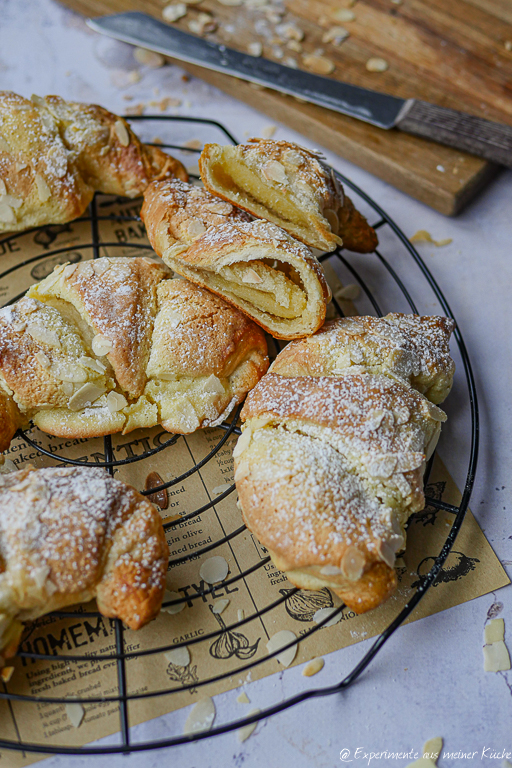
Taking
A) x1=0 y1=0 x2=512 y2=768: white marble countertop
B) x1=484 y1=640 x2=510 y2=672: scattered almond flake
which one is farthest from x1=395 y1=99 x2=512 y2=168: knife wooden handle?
x1=484 y1=640 x2=510 y2=672: scattered almond flake

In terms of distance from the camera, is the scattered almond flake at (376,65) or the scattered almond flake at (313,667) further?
the scattered almond flake at (376,65)

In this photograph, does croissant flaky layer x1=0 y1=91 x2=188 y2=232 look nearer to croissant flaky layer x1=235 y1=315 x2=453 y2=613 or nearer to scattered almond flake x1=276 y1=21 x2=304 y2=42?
croissant flaky layer x1=235 y1=315 x2=453 y2=613

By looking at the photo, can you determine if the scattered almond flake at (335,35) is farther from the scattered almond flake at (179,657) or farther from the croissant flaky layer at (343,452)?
the scattered almond flake at (179,657)

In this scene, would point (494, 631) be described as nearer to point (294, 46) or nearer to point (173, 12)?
point (294, 46)

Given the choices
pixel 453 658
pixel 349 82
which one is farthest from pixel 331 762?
pixel 349 82

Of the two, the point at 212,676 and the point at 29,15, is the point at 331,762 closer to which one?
the point at 212,676

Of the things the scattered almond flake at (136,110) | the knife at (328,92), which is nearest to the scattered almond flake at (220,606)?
the knife at (328,92)
